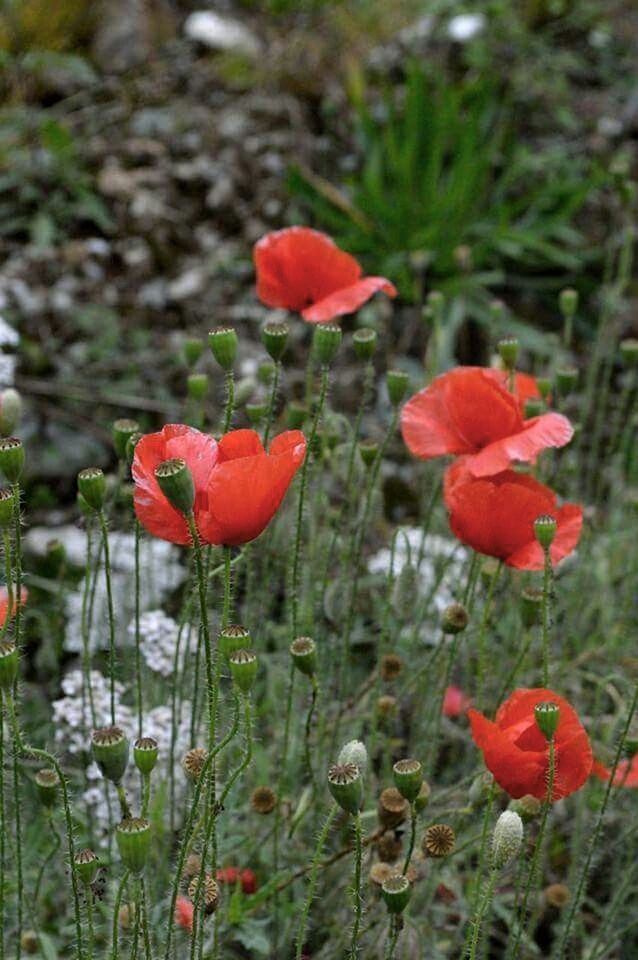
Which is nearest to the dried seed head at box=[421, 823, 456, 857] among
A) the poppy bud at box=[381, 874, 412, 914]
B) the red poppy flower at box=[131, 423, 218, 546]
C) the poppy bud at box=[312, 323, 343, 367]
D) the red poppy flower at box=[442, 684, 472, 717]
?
the poppy bud at box=[381, 874, 412, 914]

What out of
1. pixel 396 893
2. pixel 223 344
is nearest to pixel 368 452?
Result: pixel 223 344

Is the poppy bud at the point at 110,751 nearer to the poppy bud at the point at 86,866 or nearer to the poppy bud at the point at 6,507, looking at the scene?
the poppy bud at the point at 86,866

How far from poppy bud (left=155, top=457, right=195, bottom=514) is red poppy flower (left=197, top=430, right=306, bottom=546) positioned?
0.37ft

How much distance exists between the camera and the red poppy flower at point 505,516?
63.6 inches

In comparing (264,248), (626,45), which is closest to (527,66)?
(626,45)

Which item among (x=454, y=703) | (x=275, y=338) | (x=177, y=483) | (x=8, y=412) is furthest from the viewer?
(x=454, y=703)

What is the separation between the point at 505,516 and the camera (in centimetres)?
162

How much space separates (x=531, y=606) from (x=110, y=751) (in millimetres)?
709

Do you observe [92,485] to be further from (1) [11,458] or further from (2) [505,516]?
(2) [505,516]

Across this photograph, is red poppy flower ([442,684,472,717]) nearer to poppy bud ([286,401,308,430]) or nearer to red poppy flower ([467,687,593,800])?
poppy bud ([286,401,308,430])

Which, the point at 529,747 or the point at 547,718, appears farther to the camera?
the point at 529,747

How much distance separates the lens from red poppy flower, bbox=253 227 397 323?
1980mm

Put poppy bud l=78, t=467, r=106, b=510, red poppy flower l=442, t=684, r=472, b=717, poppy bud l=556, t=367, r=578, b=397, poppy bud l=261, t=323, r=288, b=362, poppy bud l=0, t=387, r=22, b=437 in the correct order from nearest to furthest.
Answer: poppy bud l=78, t=467, r=106, b=510
poppy bud l=261, t=323, r=288, b=362
poppy bud l=0, t=387, r=22, b=437
poppy bud l=556, t=367, r=578, b=397
red poppy flower l=442, t=684, r=472, b=717

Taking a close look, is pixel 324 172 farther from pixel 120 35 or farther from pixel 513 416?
pixel 513 416
